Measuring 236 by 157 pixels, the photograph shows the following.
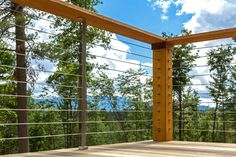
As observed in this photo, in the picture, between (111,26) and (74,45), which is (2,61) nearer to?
(74,45)

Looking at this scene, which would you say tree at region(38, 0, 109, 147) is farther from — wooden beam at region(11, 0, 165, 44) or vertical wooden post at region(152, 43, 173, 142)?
wooden beam at region(11, 0, 165, 44)

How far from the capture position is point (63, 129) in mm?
11562

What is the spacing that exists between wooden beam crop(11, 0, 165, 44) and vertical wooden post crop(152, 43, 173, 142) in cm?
17

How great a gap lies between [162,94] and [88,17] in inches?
46.5

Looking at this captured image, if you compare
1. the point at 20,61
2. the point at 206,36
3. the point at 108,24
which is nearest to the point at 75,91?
the point at 20,61

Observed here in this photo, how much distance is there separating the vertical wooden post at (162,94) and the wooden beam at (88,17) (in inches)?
6.8

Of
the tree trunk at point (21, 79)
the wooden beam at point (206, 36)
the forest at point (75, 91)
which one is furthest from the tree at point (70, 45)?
the wooden beam at point (206, 36)

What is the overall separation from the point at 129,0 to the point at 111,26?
23.7 ft

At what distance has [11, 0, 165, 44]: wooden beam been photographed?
Answer: 7.61ft

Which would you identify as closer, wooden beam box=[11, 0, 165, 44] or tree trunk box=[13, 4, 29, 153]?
wooden beam box=[11, 0, 165, 44]

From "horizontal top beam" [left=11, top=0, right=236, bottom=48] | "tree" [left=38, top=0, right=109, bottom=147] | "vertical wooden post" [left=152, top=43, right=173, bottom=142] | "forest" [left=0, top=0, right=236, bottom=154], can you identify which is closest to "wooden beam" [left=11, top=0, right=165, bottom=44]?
"horizontal top beam" [left=11, top=0, right=236, bottom=48]

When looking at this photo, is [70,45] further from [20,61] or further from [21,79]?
[21,79]

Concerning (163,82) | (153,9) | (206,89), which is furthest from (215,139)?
(163,82)

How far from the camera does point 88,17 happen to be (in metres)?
2.62
